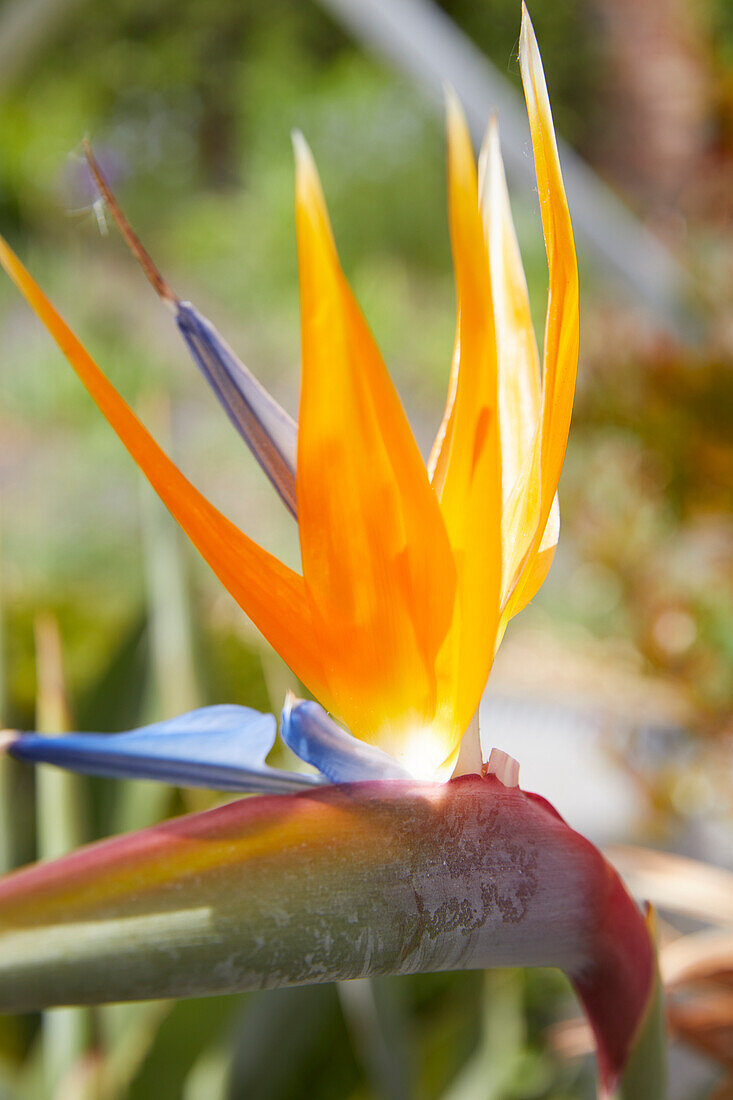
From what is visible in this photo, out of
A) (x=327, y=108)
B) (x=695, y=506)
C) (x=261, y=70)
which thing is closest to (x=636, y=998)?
(x=695, y=506)

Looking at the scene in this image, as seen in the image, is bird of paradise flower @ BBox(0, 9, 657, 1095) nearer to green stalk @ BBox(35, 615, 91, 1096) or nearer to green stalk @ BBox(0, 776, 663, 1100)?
green stalk @ BBox(0, 776, 663, 1100)

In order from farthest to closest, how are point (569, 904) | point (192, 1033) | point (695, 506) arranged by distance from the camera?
point (695, 506)
point (192, 1033)
point (569, 904)

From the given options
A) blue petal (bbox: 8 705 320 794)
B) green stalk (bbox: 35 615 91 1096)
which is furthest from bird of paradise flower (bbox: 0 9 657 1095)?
green stalk (bbox: 35 615 91 1096)

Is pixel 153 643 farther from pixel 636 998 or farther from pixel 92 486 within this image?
pixel 92 486

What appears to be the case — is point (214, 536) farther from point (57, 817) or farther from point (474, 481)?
point (57, 817)

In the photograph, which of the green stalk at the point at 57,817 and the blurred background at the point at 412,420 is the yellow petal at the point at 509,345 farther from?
the green stalk at the point at 57,817

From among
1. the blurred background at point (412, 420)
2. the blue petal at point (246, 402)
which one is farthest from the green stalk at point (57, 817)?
the blue petal at point (246, 402)
